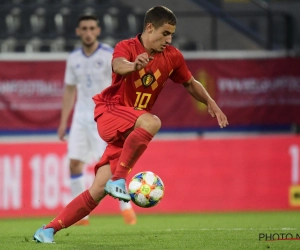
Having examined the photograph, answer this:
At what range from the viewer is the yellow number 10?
6.97 meters

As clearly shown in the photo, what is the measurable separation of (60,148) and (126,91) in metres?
5.73

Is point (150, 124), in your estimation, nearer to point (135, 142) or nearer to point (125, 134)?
point (135, 142)

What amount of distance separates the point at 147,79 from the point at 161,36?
0.40m

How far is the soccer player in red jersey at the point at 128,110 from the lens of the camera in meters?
6.56

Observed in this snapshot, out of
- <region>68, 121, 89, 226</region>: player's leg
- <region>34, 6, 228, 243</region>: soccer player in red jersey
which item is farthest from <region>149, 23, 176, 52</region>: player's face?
<region>68, 121, 89, 226</region>: player's leg

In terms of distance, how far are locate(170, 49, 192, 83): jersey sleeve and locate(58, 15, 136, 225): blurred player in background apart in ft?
9.62

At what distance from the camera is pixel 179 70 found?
7.22 meters

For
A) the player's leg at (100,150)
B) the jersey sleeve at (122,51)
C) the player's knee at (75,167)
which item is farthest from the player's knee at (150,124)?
the player's knee at (75,167)

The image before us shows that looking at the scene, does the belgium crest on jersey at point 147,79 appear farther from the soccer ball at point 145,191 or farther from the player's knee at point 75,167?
the player's knee at point 75,167

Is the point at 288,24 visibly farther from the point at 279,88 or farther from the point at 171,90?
the point at 171,90

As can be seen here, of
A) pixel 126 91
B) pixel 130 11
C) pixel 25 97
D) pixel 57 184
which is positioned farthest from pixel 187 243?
pixel 130 11

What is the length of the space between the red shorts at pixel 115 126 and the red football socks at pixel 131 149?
0.19 m

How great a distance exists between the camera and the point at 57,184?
12.4 meters

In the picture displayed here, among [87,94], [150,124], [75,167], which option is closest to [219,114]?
[150,124]
